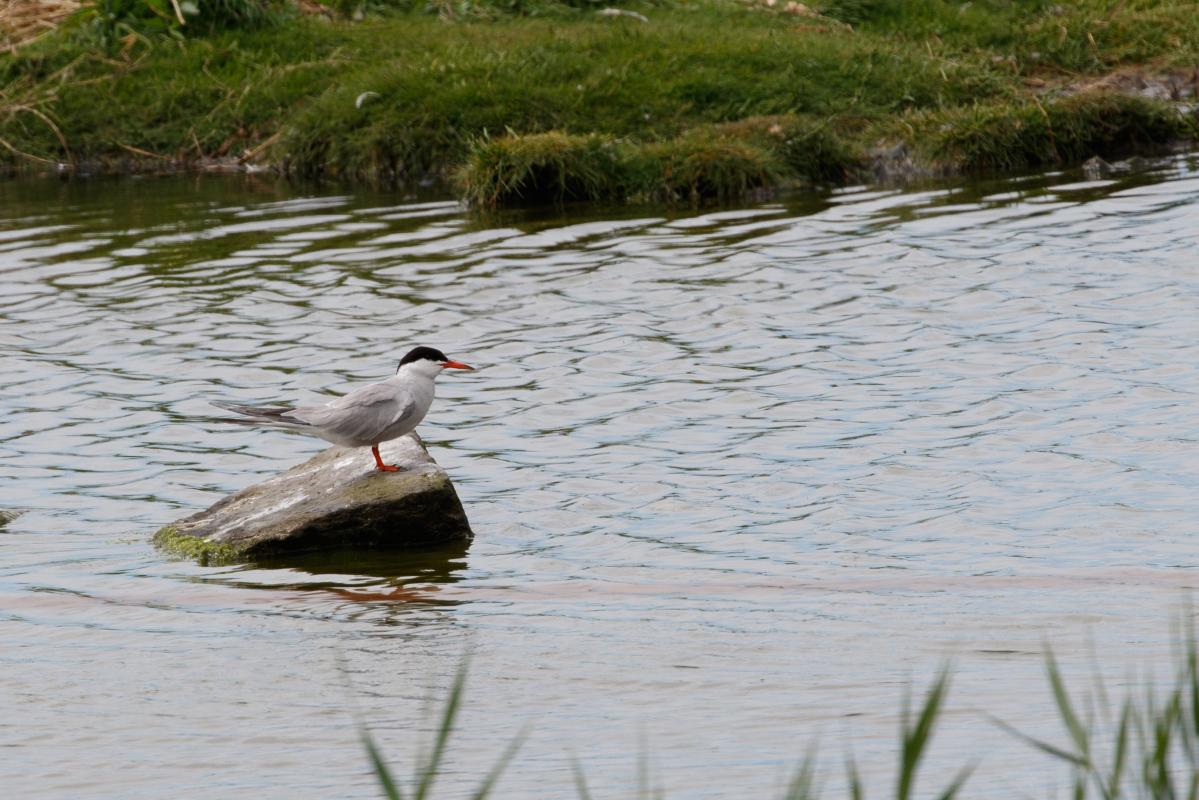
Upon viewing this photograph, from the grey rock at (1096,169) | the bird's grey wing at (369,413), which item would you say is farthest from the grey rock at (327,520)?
the grey rock at (1096,169)

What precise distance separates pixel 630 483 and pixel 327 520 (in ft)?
5.33

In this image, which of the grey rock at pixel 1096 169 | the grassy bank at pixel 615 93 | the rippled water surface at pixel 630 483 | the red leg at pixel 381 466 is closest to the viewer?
the rippled water surface at pixel 630 483

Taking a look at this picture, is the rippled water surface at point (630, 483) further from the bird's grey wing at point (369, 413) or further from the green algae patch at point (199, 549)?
the bird's grey wing at point (369, 413)

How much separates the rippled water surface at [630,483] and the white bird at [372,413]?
1.96 feet

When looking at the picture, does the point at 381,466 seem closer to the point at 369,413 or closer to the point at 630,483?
the point at 369,413

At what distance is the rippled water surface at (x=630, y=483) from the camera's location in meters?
5.77

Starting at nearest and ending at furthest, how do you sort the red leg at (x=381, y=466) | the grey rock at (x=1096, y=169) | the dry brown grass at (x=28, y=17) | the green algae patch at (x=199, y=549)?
the green algae patch at (x=199, y=549) → the red leg at (x=381, y=466) → the grey rock at (x=1096, y=169) → the dry brown grass at (x=28, y=17)

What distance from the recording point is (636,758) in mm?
5352

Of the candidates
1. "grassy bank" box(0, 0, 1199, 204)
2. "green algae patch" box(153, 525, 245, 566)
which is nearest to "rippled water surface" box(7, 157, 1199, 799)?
"green algae patch" box(153, 525, 245, 566)

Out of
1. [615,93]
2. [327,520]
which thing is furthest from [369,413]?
[615,93]


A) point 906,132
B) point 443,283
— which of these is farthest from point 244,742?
point 906,132

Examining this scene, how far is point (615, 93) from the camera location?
17703 millimetres

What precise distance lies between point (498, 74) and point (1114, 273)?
7.84m

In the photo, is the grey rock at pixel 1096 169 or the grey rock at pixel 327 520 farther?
the grey rock at pixel 1096 169
